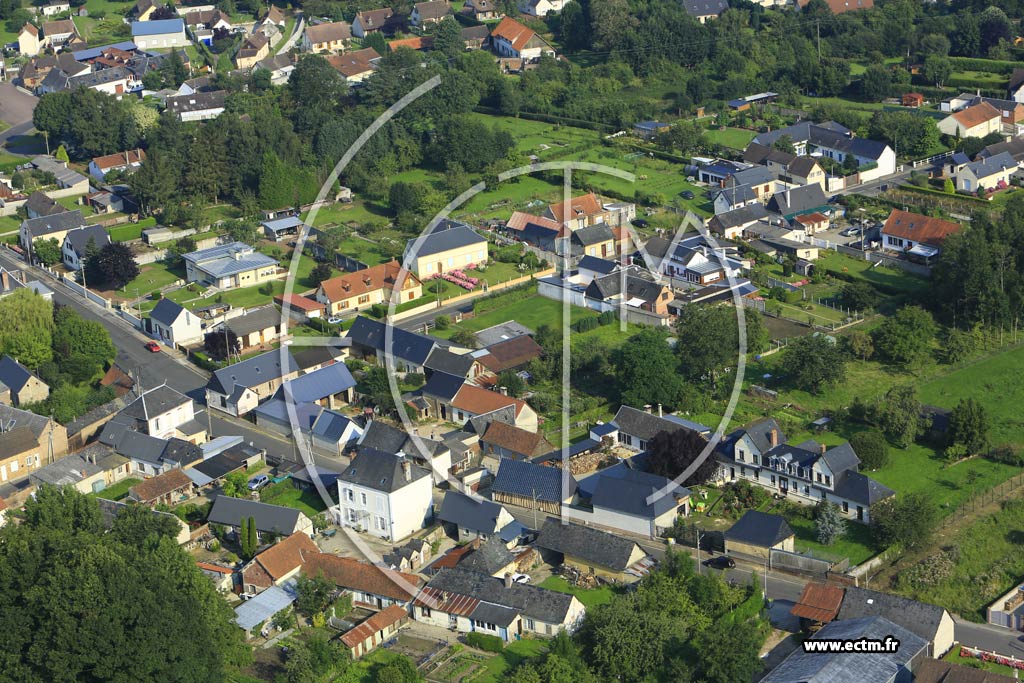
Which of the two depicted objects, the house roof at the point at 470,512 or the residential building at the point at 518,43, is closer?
the house roof at the point at 470,512

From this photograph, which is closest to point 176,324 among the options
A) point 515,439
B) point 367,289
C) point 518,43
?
point 367,289

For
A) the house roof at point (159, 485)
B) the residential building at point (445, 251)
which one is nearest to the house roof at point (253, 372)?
the house roof at point (159, 485)

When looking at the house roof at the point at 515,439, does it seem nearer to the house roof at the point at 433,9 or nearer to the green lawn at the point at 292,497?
the green lawn at the point at 292,497

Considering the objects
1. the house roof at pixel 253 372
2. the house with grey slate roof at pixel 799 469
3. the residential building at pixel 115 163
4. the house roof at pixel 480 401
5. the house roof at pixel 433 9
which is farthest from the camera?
the house roof at pixel 433 9

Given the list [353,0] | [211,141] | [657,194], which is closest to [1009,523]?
[657,194]

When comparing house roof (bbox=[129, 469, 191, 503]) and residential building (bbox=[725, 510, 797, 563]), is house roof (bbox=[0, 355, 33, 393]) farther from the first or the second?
residential building (bbox=[725, 510, 797, 563])

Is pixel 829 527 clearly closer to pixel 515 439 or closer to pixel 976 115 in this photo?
pixel 515 439
